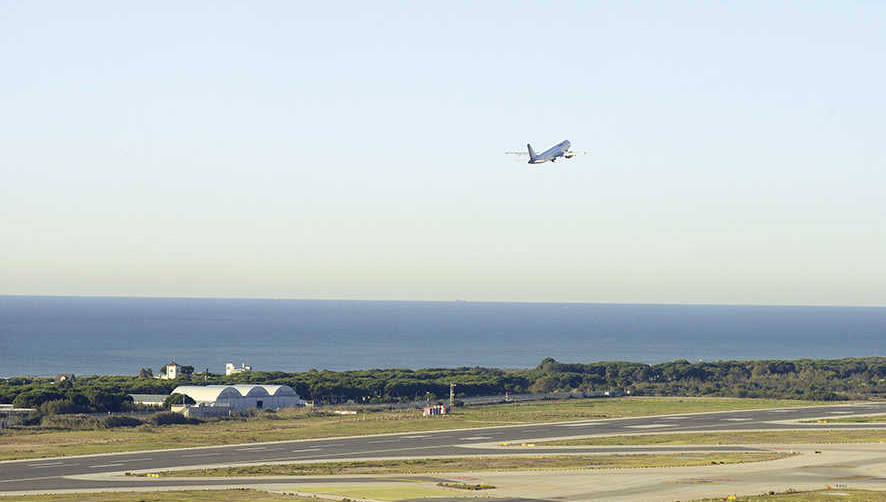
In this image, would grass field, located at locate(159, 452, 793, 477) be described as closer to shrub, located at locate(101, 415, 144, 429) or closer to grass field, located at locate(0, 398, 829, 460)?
grass field, located at locate(0, 398, 829, 460)

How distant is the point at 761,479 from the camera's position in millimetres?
90562

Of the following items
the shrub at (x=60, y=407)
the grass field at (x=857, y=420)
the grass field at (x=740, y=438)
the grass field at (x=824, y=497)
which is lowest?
the grass field at (x=824, y=497)

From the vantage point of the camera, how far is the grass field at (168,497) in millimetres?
76312

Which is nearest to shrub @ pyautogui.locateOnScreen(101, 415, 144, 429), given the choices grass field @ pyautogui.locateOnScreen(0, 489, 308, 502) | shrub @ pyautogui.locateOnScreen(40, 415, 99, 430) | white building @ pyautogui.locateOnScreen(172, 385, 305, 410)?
shrub @ pyautogui.locateOnScreen(40, 415, 99, 430)

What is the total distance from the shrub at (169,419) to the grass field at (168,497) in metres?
54.5

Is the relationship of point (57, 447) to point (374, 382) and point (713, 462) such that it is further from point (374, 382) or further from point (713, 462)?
point (374, 382)

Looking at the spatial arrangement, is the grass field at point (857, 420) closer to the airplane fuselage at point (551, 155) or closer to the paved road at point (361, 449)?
the paved road at point (361, 449)

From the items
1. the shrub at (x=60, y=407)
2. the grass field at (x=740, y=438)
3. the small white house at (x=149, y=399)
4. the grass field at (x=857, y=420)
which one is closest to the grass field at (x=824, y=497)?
the grass field at (x=740, y=438)

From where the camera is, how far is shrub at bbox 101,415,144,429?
130m

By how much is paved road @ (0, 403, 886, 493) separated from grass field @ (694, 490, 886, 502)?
101ft

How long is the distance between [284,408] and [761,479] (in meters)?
82.4

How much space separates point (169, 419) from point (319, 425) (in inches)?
682

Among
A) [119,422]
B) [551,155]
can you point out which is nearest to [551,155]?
[551,155]

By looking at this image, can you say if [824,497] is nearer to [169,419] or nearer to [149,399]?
[169,419]
